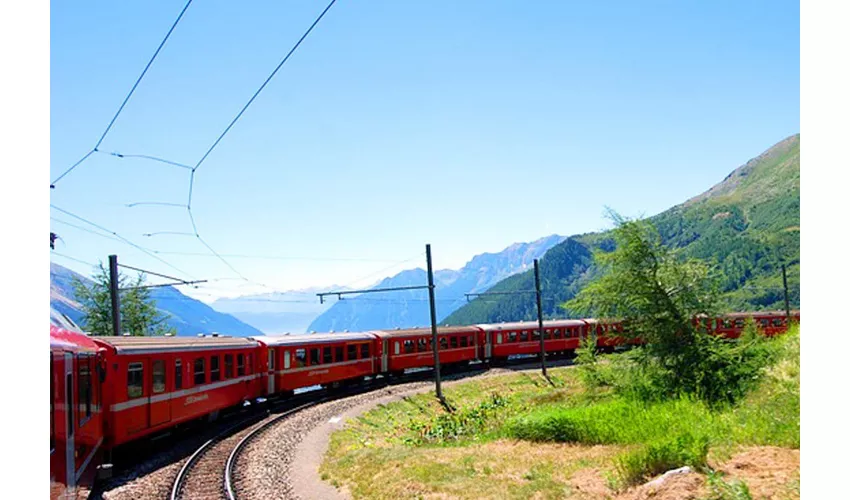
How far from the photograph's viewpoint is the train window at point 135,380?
14.4m

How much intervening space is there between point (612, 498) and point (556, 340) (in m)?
34.6

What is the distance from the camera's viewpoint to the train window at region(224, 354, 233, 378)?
20844 millimetres

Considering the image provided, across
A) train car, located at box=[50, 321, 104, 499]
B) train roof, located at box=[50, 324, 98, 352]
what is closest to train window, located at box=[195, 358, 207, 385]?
train car, located at box=[50, 321, 104, 499]

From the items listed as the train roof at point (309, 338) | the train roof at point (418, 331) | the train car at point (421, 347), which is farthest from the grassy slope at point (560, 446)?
the train roof at point (418, 331)

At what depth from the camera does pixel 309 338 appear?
27.3 meters

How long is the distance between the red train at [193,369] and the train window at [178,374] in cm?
3

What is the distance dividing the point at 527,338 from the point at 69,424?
35972mm

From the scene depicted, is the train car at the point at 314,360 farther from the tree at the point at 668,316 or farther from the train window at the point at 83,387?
the train window at the point at 83,387

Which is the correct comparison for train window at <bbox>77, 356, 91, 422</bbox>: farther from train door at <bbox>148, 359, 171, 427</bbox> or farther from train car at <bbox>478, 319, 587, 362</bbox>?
train car at <bbox>478, 319, 587, 362</bbox>

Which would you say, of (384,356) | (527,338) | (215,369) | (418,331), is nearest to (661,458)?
(215,369)

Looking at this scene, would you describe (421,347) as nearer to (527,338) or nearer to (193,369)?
(527,338)

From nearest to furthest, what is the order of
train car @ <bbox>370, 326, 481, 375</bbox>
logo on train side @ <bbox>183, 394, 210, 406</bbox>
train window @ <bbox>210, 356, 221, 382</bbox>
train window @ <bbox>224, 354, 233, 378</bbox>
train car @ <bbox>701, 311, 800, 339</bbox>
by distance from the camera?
1. logo on train side @ <bbox>183, 394, 210, 406</bbox>
2. train window @ <bbox>210, 356, 221, 382</bbox>
3. train window @ <bbox>224, 354, 233, 378</bbox>
4. train car @ <bbox>370, 326, 481, 375</bbox>
5. train car @ <bbox>701, 311, 800, 339</bbox>

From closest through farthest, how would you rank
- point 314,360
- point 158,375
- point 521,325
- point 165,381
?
point 158,375, point 165,381, point 314,360, point 521,325
